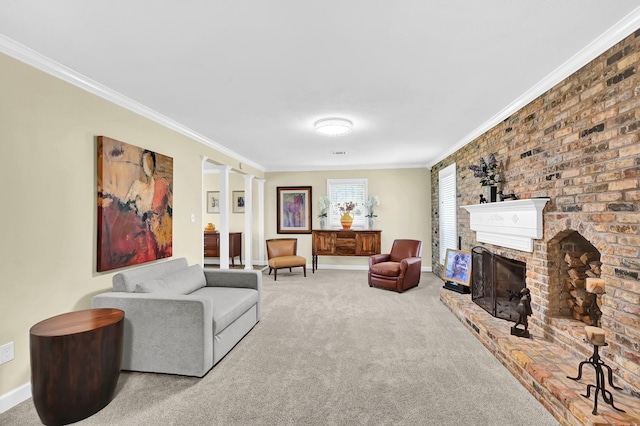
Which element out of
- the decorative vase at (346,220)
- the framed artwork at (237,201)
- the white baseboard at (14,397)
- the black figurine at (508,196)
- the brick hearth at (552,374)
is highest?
the framed artwork at (237,201)

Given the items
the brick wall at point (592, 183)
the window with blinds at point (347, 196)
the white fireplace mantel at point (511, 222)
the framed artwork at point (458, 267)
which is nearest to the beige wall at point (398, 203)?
the window with blinds at point (347, 196)

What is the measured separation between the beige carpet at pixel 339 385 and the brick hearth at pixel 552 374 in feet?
0.28

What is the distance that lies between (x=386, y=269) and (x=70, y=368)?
13.8ft

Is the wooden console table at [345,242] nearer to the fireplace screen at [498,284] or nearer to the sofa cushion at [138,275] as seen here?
the fireplace screen at [498,284]

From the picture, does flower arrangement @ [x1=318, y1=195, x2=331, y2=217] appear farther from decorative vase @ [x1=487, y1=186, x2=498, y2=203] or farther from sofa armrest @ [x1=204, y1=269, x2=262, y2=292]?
decorative vase @ [x1=487, y1=186, x2=498, y2=203]

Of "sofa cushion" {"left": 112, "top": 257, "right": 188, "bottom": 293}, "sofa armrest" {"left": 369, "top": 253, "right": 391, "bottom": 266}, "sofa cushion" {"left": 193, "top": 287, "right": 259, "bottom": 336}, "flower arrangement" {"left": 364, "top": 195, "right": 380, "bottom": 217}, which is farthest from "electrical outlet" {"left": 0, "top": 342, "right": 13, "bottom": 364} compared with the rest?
"flower arrangement" {"left": 364, "top": 195, "right": 380, "bottom": 217}

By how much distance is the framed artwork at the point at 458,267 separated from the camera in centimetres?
444

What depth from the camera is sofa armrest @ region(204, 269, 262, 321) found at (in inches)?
145

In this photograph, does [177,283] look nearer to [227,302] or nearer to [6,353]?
[227,302]

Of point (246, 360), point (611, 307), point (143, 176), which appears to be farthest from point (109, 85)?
point (611, 307)

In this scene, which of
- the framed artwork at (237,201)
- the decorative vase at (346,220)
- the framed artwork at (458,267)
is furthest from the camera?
the framed artwork at (237,201)

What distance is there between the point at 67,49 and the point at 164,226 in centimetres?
198

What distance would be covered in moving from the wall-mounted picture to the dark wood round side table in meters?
0.90

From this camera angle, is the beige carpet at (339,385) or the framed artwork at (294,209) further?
the framed artwork at (294,209)
